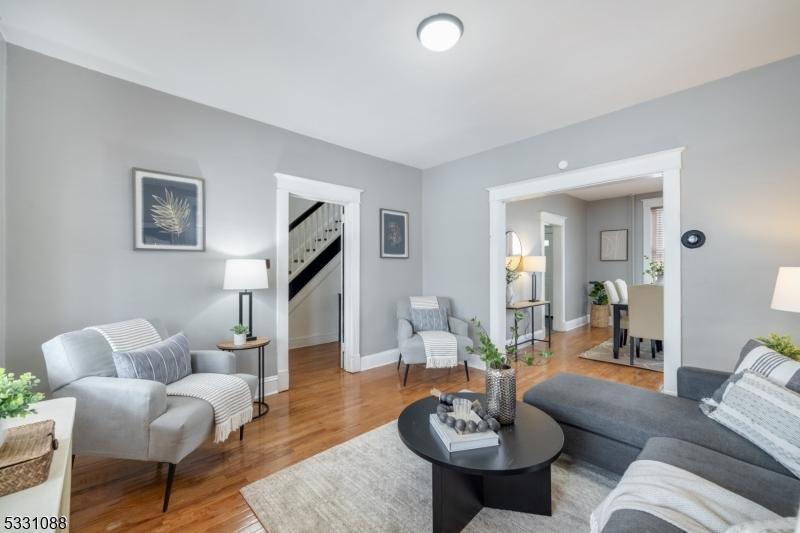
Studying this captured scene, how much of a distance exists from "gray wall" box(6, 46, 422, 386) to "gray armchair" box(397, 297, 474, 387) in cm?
136

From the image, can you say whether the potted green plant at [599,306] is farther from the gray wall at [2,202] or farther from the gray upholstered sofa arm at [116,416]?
the gray wall at [2,202]

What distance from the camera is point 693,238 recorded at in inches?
109

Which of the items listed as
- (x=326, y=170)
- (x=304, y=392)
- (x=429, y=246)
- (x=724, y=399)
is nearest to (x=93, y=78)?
(x=326, y=170)

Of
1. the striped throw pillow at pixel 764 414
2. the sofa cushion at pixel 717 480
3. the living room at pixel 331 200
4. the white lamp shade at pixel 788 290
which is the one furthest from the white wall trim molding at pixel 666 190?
the sofa cushion at pixel 717 480

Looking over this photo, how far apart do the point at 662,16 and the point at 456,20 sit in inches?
46.3

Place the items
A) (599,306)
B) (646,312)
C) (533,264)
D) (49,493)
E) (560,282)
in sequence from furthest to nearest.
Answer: (599,306), (560,282), (533,264), (646,312), (49,493)

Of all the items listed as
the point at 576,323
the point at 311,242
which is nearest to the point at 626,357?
the point at 576,323

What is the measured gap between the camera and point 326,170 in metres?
3.92

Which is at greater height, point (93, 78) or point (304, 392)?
point (93, 78)

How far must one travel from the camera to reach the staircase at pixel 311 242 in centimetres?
568

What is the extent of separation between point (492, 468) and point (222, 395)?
5.41 ft

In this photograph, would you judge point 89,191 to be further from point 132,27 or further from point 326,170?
point 326,170

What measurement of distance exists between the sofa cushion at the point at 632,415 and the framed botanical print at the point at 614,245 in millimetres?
5333

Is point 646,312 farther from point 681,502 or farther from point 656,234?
point 681,502
